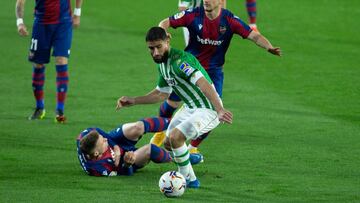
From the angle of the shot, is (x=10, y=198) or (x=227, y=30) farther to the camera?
(x=227, y=30)

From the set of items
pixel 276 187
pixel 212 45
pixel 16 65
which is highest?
pixel 212 45

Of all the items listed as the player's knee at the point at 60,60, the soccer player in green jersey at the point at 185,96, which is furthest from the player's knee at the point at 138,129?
the player's knee at the point at 60,60

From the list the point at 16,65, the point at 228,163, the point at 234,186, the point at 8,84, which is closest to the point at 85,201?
the point at 234,186

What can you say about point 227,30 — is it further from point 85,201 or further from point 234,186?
point 85,201

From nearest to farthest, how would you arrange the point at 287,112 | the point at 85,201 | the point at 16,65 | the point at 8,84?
1. the point at 85,201
2. the point at 287,112
3. the point at 8,84
4. the point at 16,65

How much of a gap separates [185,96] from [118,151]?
38.9 inches

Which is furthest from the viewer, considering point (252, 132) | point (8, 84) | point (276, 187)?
point (8, 84)

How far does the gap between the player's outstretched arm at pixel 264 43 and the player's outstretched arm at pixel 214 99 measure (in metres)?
1.46

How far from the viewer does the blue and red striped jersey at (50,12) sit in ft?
45.4

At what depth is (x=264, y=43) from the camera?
1114 cm

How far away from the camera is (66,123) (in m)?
13.6

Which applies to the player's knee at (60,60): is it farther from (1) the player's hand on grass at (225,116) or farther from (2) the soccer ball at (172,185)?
(1) the player's hand on grass at (225,116)

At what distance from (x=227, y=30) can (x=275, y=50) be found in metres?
0.79

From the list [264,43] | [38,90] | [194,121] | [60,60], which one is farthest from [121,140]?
[38,90]
